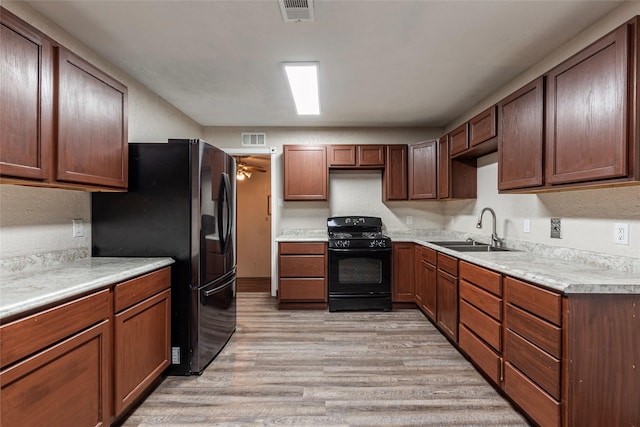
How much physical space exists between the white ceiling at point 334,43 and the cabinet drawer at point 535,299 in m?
1.63

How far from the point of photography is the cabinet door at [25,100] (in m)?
1.35

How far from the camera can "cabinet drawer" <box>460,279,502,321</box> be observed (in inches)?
79.5

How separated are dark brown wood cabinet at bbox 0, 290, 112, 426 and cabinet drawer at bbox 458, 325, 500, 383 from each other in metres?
2.33

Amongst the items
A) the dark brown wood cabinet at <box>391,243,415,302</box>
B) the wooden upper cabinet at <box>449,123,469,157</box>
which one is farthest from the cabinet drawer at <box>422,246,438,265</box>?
the wooden upper cabinet at <box>449,123,469,157</box>

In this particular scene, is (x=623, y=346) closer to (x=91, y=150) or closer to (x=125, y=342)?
(x=125, y=342)

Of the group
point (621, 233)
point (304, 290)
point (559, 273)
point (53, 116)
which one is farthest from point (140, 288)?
point (621, 233)

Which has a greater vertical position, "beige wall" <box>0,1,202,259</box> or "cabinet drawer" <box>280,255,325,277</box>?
"beige wall" <box>0,1,202,259</box>

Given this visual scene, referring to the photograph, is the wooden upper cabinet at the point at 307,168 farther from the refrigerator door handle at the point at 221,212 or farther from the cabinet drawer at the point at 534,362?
the cabinet drawer at the point at 534,362

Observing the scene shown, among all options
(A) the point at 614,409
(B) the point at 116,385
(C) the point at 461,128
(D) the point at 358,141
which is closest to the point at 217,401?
(B) the point at 116,385

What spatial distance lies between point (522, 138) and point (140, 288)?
2740 millimetres

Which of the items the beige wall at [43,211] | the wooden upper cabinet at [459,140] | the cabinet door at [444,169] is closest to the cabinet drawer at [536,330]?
the wooden upper cabinet at [459,140]

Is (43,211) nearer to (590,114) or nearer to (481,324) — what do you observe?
(481,324)

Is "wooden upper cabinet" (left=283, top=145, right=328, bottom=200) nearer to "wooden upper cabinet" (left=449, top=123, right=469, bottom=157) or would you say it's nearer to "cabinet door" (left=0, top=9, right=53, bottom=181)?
"wooden upper cabinet" (left=449, top=123, right=469, bottom=157)

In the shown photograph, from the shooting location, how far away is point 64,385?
135 centimetres
